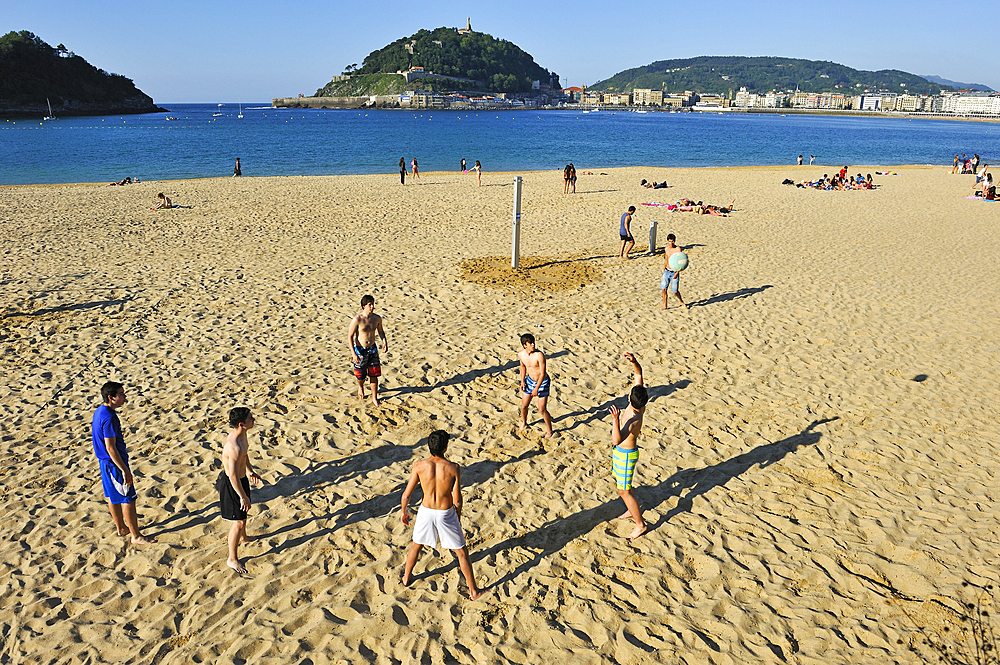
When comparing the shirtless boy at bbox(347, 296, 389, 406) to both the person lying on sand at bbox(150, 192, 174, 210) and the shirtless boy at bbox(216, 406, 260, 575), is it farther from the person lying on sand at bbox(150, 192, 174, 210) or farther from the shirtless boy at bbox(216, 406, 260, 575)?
the person lying on sand at bbox(150, 192, 174, 210)

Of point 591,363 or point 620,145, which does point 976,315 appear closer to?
point 591,363

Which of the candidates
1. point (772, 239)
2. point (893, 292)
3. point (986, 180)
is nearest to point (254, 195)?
Result: point (772, 239)

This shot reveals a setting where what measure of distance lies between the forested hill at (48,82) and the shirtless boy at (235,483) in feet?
450

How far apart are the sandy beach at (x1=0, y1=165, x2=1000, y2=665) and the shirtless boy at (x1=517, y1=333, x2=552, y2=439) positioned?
0.30 metres

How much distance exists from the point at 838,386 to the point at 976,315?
5.26m

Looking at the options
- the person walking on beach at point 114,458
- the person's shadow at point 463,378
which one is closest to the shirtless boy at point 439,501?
the person walking on beach at point 114,458

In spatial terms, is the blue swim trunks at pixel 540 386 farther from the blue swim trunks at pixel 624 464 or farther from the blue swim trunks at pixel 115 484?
the blue swim trunks at pixel 115 484

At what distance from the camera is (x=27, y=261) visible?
13.8 meters

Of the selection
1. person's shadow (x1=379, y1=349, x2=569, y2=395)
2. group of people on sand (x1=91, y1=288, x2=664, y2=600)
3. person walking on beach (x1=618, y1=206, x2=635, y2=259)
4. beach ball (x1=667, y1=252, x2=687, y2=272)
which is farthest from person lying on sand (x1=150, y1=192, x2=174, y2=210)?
group of people on sand (x1=91, y1=288, x2=664, y2=600)

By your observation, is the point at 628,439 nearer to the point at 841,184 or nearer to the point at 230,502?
the point at 230,502

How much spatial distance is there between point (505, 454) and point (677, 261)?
19.6 feet

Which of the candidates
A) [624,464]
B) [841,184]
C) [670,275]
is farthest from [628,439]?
A: [841,184]

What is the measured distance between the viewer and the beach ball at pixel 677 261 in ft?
35.5

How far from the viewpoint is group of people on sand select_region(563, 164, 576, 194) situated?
24602 millimetres
